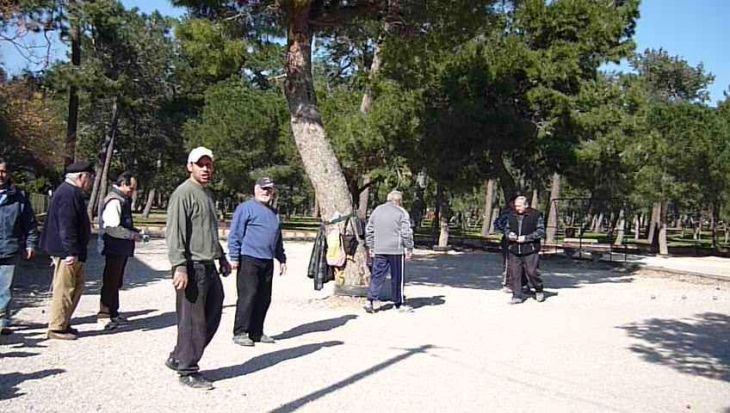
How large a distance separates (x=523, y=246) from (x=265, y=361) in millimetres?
6026

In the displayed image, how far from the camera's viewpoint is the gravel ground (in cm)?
527

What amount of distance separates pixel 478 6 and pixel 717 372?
274 inches

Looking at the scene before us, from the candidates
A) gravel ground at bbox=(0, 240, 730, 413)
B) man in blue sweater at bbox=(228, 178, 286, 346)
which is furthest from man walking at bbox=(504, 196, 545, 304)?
man in blue sweater at bbox=(228, 178, 286, 346)

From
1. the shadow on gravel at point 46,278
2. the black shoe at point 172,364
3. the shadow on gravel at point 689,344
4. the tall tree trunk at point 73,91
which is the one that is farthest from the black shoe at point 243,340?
the tall tree trunk at point 73,91

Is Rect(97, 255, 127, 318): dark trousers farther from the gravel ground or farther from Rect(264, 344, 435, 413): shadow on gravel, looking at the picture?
Rect(264, 344, 435, 413): shadow on gravel

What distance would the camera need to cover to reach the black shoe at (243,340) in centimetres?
704

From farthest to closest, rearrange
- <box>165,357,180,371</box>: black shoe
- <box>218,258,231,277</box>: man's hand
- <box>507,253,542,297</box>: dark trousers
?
Answer: <box>507,253,542,297</box>: dark trousers < <box>218,258,231,277</box>: man's hand < <box>165,357,180,371</box>: black shoe

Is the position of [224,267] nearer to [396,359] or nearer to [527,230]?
[396,359]

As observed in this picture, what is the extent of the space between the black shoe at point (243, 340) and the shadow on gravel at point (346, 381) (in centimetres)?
143

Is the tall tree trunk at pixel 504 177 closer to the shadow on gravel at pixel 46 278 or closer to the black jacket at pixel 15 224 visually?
the shadow on gravel at pixel 46 278

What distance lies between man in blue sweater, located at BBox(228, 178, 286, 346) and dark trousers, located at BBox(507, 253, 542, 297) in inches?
202

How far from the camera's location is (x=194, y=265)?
543 centimetres

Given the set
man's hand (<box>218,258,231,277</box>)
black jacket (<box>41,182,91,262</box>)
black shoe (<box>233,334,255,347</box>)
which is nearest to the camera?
man's hand (<box>218,258,231,277</box>)

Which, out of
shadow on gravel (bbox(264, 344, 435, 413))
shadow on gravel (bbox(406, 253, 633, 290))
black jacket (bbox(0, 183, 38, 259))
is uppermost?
black jacket (bbox(0, 183, 38, 259))
